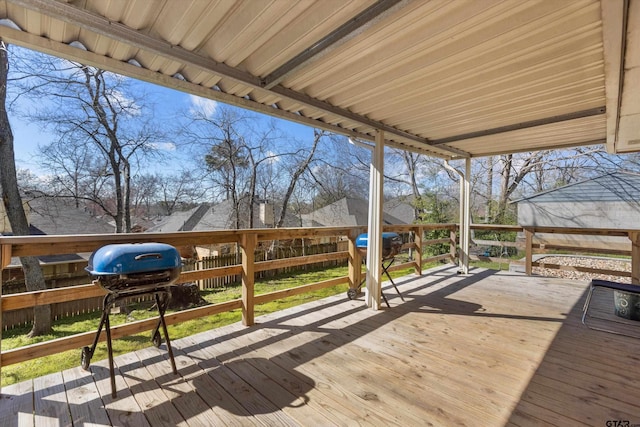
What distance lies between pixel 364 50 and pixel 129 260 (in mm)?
2022

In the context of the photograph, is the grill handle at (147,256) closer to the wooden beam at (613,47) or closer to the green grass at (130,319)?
the green grass at (130,319)

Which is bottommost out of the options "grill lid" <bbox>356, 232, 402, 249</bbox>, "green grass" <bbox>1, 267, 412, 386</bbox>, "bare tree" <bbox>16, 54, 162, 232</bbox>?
"green grass" <bbox>1, 267, 412, 386</bbox>

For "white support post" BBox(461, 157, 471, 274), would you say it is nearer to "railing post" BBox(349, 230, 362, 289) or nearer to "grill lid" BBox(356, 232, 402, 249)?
"grill lid" BBox(356, 232, 402, 249)

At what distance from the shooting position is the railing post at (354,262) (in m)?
4.13

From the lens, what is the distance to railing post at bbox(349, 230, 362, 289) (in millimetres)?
4129

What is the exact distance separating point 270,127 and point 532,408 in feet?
43.0

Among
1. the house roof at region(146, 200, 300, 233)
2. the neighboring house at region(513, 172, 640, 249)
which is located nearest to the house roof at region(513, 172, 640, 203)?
the neighboring house at region(513, 172, 640, 249)

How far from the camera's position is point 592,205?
1014 cm

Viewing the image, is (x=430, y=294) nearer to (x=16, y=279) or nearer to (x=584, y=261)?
(x=584, y=261)

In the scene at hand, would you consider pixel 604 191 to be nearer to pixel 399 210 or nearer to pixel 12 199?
pixel 399 210

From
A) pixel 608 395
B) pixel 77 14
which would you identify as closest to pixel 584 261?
pixel 608 395

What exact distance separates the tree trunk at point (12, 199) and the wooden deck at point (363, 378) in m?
6.81

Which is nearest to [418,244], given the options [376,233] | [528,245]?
[376,233]

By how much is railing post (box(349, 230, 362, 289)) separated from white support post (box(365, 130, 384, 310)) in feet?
1.43
